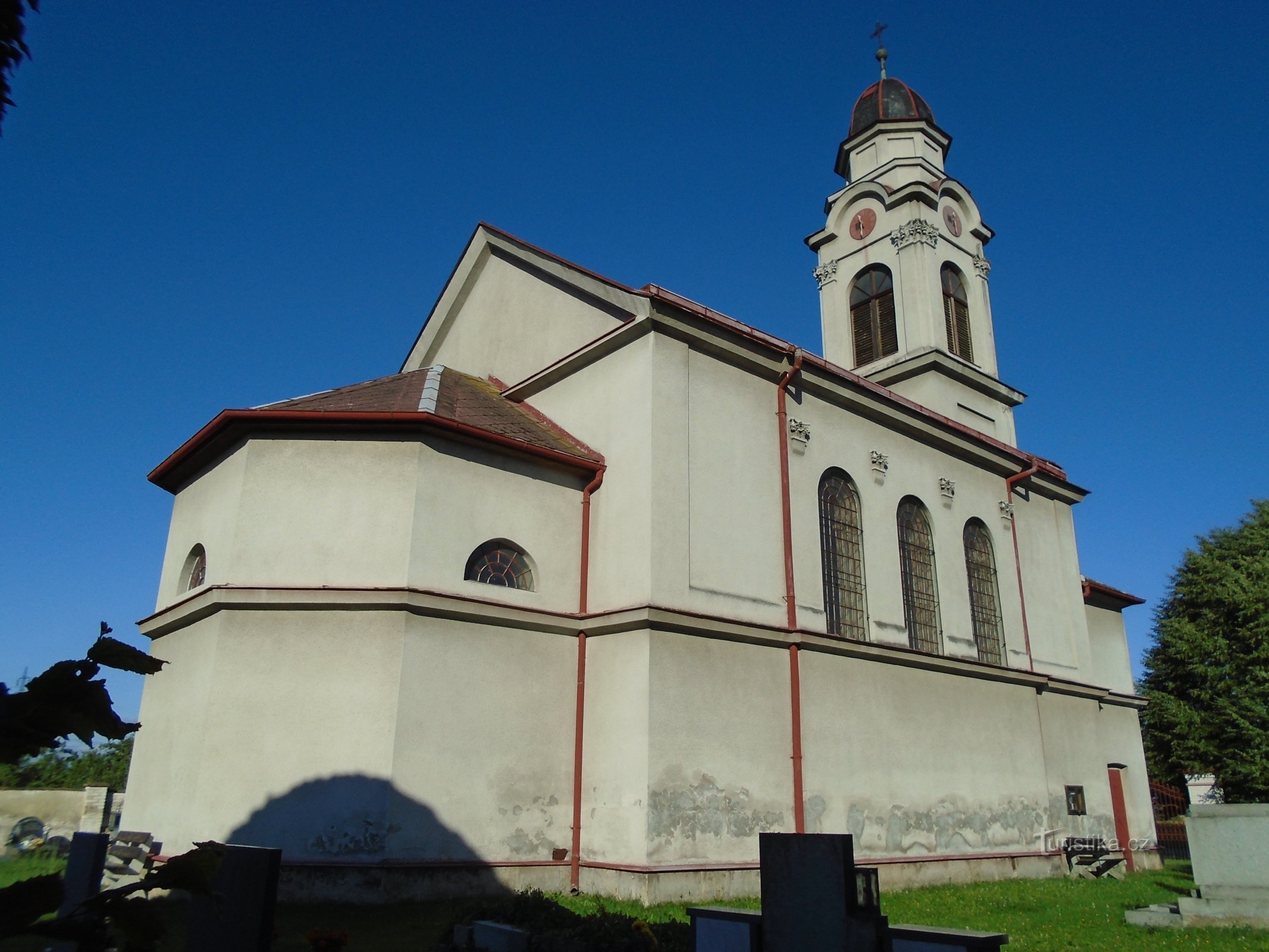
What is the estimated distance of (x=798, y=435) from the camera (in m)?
15.8

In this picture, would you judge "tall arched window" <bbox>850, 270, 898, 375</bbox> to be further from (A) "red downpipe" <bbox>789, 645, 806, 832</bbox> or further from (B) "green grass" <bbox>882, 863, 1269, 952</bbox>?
(B) "green grass" <bbox>882, 863, 1269, 952</bbox>

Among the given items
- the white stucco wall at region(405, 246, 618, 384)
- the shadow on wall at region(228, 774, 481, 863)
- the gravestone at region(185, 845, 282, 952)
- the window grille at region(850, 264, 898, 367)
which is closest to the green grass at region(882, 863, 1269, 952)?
the shadow on wall at region(228, 774, 481, 863)

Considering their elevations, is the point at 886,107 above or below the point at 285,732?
above

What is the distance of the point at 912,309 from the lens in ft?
76.6

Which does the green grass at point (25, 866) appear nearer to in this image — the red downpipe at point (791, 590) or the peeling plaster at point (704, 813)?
the peeling plaster at point (704, 813)

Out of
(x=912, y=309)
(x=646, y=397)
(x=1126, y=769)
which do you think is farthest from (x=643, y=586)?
(x=1126, y=769)

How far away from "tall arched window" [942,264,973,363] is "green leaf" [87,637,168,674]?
74.9 ft

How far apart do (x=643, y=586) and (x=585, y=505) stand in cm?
218

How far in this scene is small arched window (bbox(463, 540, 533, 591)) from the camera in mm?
13391

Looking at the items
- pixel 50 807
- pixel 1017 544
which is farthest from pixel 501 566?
pixel 50 807

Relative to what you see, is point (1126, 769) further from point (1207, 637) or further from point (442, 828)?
point (442, 828)

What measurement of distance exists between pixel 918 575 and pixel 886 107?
15084 millimetres

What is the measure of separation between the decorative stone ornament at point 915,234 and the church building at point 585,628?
22.3ft

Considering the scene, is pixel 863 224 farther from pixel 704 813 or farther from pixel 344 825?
pixel 344 825
